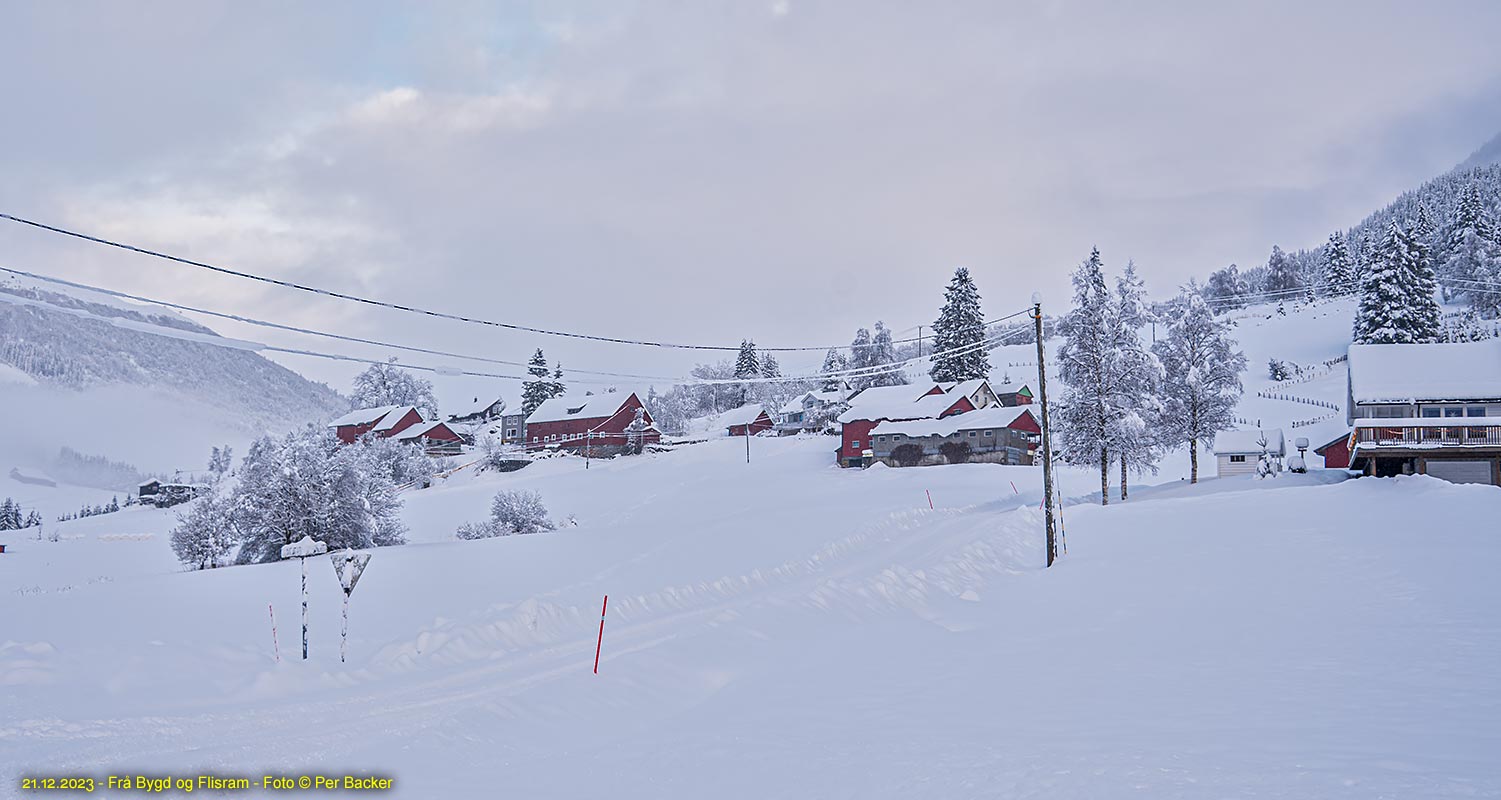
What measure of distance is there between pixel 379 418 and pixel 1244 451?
92601 mm

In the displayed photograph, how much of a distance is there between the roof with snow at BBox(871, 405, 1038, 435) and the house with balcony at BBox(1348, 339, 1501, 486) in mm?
22577

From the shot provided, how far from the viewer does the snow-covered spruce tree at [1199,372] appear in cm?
4403

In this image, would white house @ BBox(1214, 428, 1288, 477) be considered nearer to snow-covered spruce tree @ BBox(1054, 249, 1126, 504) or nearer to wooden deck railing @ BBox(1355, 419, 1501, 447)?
snow-covered spruce tree @ BBox(1054, 249, 1126, 504)

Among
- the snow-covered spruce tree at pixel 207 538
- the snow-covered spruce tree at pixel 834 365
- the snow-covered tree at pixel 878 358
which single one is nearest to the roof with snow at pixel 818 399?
the snow-covered tree at pixel 878 358

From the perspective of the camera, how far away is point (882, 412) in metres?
70.5

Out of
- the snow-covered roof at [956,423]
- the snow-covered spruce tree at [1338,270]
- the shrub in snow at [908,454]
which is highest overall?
the snow-covered spruce tree at [1338,270]

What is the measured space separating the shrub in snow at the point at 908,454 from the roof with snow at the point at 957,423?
102 cm

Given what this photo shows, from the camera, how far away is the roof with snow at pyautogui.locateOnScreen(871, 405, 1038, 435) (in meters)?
61.7

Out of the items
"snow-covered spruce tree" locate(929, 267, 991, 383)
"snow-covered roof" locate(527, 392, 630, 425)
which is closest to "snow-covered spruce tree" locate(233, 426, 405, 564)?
"snow-covered roof" locate(527, 392, 630, 425)

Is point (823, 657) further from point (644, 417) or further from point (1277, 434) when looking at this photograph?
point (644, 417)

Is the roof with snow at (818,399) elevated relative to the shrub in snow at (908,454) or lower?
elevated

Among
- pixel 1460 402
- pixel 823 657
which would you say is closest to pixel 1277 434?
pixel 1460 402

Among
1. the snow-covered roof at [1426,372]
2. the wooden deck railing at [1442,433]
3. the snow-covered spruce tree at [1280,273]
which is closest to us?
the wooden deck railing at [1442,433]

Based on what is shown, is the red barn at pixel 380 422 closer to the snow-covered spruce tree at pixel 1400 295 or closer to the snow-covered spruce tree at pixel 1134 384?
the snow-covered spruce tree at pixel 1134 384
